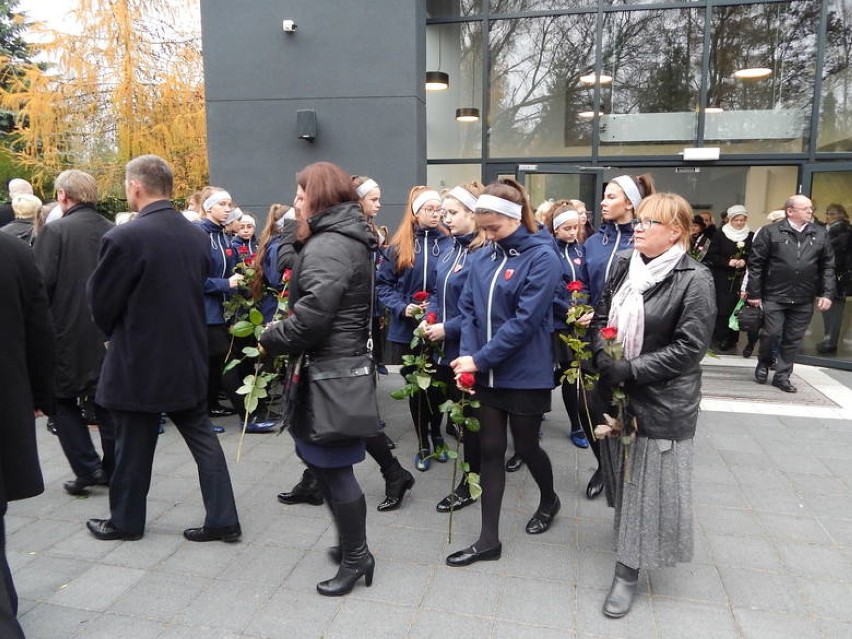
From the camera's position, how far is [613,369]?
9.12ft

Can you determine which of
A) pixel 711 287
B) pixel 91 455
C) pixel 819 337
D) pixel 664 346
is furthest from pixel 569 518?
pixel 819 337

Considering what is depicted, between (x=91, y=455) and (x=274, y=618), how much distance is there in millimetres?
2027

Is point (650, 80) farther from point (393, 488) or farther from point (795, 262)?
point (393, 488)

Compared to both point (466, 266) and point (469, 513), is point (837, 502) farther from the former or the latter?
point (466, 266)

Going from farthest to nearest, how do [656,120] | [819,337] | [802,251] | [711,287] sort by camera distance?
[656,120] < [819,337] < [802,251] < [711,287]

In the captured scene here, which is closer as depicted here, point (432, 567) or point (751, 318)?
point (432, 567)

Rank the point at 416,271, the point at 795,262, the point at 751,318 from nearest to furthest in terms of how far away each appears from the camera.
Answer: the point at 416,271
the point at 795,262
the point at 751,318

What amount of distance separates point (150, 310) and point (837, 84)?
9.08 m

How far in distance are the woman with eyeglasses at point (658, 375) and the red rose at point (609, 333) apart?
0.01 meters

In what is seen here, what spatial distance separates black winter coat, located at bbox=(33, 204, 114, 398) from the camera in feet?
13.5

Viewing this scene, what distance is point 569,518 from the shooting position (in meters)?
3.92

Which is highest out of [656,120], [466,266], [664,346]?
[656,120]

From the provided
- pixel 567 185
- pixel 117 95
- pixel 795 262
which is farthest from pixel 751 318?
pixel 117 95

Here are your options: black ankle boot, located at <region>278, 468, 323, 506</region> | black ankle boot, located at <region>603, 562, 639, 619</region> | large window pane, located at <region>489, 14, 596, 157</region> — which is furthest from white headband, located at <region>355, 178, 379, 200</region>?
large window pane, located at <region>489, 14, 596, 157</region>
